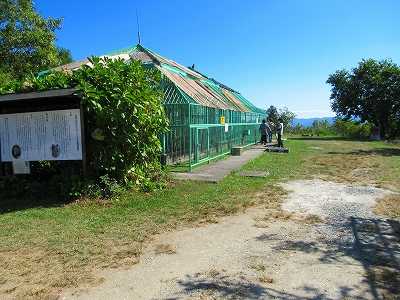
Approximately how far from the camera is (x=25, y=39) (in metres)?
18.1

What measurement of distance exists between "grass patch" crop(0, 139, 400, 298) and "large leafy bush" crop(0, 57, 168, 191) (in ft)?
2.74

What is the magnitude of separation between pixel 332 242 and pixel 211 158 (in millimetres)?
9898

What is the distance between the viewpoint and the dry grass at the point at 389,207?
7805mm

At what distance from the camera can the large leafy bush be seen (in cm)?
907

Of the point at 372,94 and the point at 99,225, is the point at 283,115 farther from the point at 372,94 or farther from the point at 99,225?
the point at 99,225

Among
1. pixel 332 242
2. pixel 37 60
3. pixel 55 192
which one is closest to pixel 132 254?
pixel 332 242

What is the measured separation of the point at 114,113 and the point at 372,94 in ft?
119

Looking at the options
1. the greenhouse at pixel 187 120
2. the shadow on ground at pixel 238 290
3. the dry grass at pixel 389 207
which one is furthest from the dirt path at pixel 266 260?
the greenhouse at pixel 187 120

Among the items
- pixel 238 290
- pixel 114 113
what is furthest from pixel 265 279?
pixel 114 113

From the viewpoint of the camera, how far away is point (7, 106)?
33.6ft

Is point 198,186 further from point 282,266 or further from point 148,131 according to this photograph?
point 282,266

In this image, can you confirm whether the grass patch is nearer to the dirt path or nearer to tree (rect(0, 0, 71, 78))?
Answer: the dirt path

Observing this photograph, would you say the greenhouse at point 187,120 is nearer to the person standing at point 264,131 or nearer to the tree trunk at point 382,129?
A: the person standing at point 264,131

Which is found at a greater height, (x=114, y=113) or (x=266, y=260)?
(x=114, y=113)
